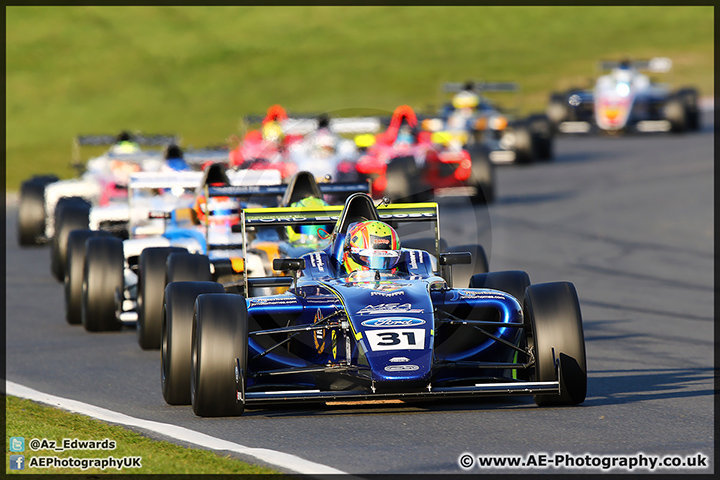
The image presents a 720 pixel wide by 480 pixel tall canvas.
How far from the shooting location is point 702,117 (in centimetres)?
4512

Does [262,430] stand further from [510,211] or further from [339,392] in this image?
[510,211]

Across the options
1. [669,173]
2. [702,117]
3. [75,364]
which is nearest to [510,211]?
[669,173]

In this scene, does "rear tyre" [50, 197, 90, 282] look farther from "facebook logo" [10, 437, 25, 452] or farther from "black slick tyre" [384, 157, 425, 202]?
"facebook logo" [10, 437, 25, 452]

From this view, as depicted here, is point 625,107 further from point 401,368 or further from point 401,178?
point 401,368

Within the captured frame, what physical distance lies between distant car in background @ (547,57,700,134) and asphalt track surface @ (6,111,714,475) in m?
10.5

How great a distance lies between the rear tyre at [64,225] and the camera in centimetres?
1730

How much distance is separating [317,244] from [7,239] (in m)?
12.6

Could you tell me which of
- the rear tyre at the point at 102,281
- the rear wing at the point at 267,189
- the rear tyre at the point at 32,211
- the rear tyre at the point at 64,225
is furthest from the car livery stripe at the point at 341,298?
the rear tyre at the point at 32,211

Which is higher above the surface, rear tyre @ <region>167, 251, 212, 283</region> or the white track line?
rear tyre @ <region>167, 251, 212, 283</region>

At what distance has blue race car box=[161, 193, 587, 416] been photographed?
8.91 meters

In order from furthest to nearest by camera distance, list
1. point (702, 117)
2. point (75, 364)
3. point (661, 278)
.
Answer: point (702, 117) → point (661, 278) → point (75, 364)

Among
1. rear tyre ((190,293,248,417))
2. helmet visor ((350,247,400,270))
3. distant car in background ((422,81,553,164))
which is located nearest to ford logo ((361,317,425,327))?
rear tyre ((190,293,248,417))

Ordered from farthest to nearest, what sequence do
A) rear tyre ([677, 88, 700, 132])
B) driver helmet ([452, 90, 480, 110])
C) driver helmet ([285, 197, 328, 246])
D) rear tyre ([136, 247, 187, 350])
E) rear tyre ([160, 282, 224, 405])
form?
rear tyre ([677, 88, 700, 132]) < driver helmet ([452, 90, 480, 110]) < driver helmet ([285, 197, 328, 246]) < rear tyre ([136, 247, 187, 350]) < rear tyre ([160, 282, 224, 405])

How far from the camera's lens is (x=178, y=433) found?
8695mm
